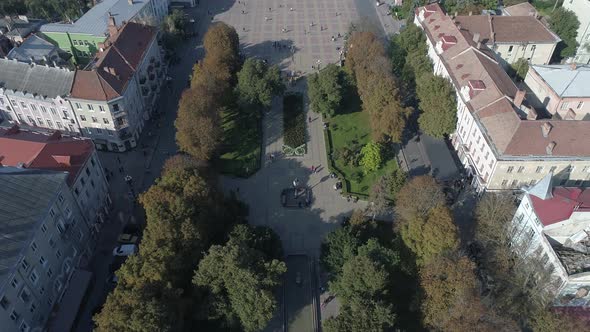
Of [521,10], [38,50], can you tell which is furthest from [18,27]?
[521,10]

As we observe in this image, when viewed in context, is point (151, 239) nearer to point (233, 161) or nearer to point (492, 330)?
point (233, 161)

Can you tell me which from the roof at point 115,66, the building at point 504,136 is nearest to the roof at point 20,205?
the roof at point 115,66

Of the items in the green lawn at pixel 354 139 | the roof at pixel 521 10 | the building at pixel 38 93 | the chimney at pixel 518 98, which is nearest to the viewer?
the chimney at pixel 518 98

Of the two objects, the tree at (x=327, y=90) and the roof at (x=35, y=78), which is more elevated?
the roof at (x=35, y=78)

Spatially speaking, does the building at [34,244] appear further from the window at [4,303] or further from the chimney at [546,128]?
the chimney at [546,128]

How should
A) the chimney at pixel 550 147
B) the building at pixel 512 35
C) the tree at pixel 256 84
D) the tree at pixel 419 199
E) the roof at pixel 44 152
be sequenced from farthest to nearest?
1. the building at pixel 512 35
2. the tree at pixel 256 84
3. the chimney at pixel 550 147
4. the roof at pixel 44 152
5. the tree at pixel 419 199

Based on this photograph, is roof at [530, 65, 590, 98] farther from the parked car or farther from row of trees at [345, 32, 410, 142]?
the parked car
